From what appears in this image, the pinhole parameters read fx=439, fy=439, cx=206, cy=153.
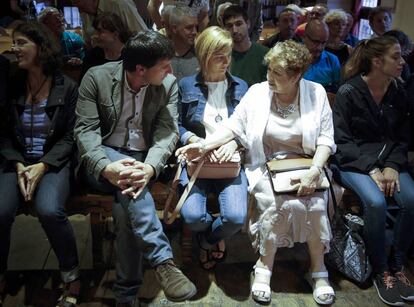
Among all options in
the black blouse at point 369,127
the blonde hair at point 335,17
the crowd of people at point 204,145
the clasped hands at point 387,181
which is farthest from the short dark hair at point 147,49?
the blonde hair at point 335,17

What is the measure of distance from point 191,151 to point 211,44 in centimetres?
59

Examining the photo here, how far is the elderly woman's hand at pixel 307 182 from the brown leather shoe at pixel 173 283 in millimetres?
708

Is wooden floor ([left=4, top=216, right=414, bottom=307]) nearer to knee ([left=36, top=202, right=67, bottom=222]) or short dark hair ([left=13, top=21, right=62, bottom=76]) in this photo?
knee ([left=36, top=202, right=67, bottom=222])

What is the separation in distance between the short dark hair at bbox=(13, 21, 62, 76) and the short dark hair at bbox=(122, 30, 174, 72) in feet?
1.55

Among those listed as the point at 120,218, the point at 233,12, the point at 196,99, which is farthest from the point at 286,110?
the point at 120,218

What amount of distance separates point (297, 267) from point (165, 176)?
3.01ft

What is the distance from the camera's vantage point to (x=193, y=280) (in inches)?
93.8

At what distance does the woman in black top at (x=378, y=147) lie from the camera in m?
2.32

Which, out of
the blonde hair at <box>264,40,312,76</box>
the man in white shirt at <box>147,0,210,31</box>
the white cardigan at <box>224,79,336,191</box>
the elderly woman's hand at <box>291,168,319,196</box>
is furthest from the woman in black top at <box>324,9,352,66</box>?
the elderly woman's hand at <box>291,168,319,196</box>

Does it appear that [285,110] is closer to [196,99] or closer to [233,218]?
[196,99]

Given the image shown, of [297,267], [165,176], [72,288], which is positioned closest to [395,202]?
[297,267]

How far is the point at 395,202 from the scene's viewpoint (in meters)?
2.38

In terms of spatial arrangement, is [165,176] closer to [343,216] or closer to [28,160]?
[28,160]

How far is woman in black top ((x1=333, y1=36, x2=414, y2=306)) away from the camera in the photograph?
7.62 ft
